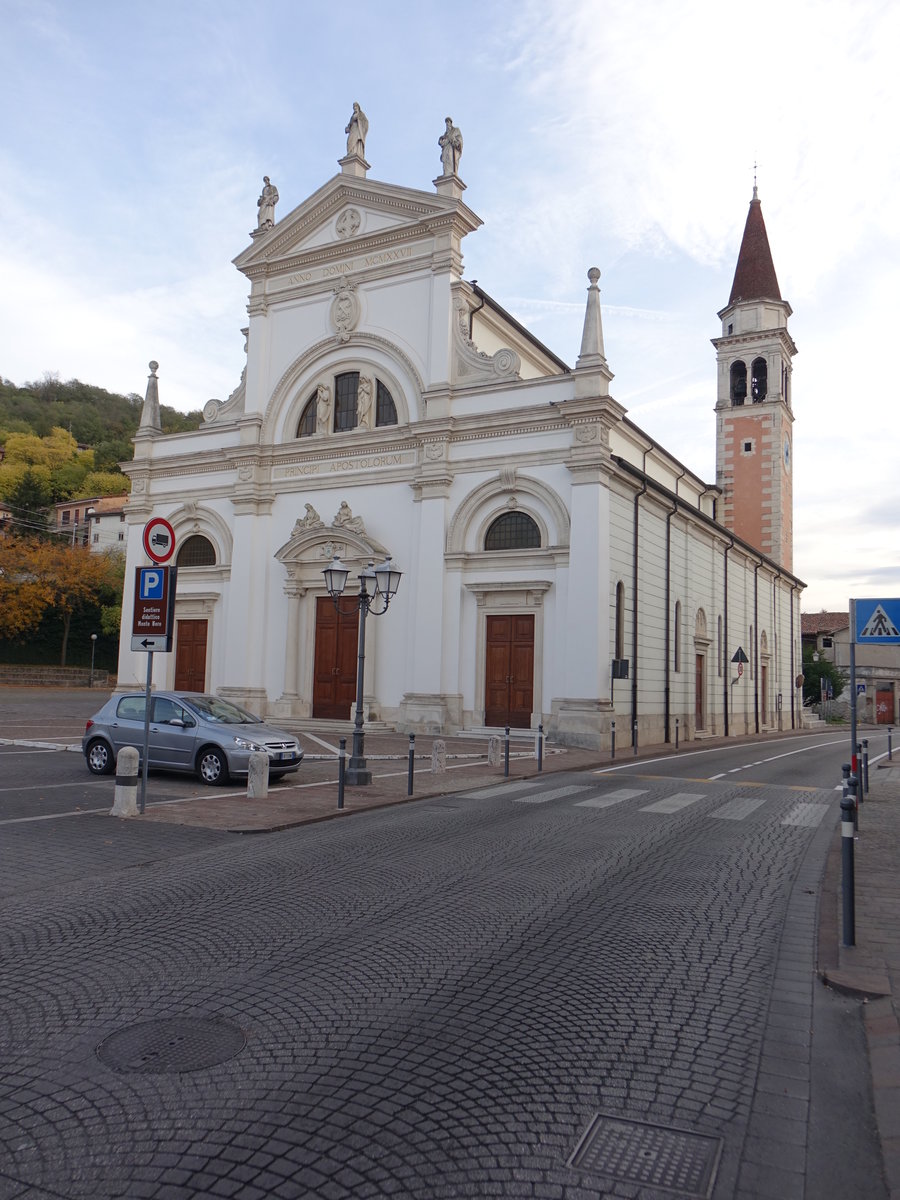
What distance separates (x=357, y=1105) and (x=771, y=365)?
5042 cm

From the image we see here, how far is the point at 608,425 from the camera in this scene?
25609mm

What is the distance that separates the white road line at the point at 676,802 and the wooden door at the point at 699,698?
19626 millimetres

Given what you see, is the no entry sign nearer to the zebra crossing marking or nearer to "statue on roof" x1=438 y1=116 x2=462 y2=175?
the zebra crossing marking

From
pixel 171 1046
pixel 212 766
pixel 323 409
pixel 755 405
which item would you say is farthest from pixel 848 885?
pixel 755 405

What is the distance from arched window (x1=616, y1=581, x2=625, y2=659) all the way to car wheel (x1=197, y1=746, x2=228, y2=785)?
559 inches

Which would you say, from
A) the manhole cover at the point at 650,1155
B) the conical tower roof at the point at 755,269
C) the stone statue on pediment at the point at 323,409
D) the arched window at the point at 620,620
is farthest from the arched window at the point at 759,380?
the manhole cover at the point at 650,1155

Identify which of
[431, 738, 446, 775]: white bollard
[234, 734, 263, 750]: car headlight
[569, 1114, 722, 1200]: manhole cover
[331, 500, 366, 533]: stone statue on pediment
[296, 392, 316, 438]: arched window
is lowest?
[569, 1114, 722, 1200]: manhole cover

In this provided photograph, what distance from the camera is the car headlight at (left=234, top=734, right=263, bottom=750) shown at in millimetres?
14820

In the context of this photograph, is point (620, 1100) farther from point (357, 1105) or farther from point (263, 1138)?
point (263, 1138)

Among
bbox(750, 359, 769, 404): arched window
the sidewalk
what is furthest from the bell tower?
the sidewalk

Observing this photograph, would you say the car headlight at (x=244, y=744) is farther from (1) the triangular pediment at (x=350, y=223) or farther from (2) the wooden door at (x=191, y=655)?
(1) the triangular pediment at (x=350, y=223)

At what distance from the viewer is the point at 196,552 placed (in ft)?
111

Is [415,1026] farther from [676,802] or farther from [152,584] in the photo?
[676,802]

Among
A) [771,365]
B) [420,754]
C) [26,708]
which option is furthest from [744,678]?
[26,708]
